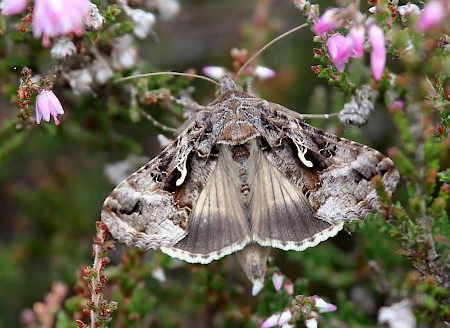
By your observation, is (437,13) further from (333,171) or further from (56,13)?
(56,13)

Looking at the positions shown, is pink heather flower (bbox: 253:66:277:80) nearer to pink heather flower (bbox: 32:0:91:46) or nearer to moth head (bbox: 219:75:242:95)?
moth head (bbox: 219:75:242:95)

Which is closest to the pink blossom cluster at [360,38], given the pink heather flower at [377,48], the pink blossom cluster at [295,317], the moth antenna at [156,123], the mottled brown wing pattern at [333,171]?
the pink heather flower at [377,48]

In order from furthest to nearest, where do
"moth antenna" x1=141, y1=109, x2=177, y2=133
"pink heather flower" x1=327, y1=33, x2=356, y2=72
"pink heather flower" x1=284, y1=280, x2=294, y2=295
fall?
"moth antenna" x1=141, y1=109, x2=177, y2=133
"pink heather flower" x1=284, y1=280, x2=294, y2=295
"pink heather flower" x1=327, y1=33, x2=356, y2=72

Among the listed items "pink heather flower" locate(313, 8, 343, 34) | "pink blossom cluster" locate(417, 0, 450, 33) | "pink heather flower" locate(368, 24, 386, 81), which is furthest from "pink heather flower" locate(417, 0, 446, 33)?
"pink heather flower" locate(313, 8, 343, 34)

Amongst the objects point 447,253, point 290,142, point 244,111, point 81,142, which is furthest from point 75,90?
point 447,253

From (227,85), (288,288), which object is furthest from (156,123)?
(288,288)

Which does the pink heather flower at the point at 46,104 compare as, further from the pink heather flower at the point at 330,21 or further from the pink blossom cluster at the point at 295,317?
the pink blossom cluster at the point at 295,317
